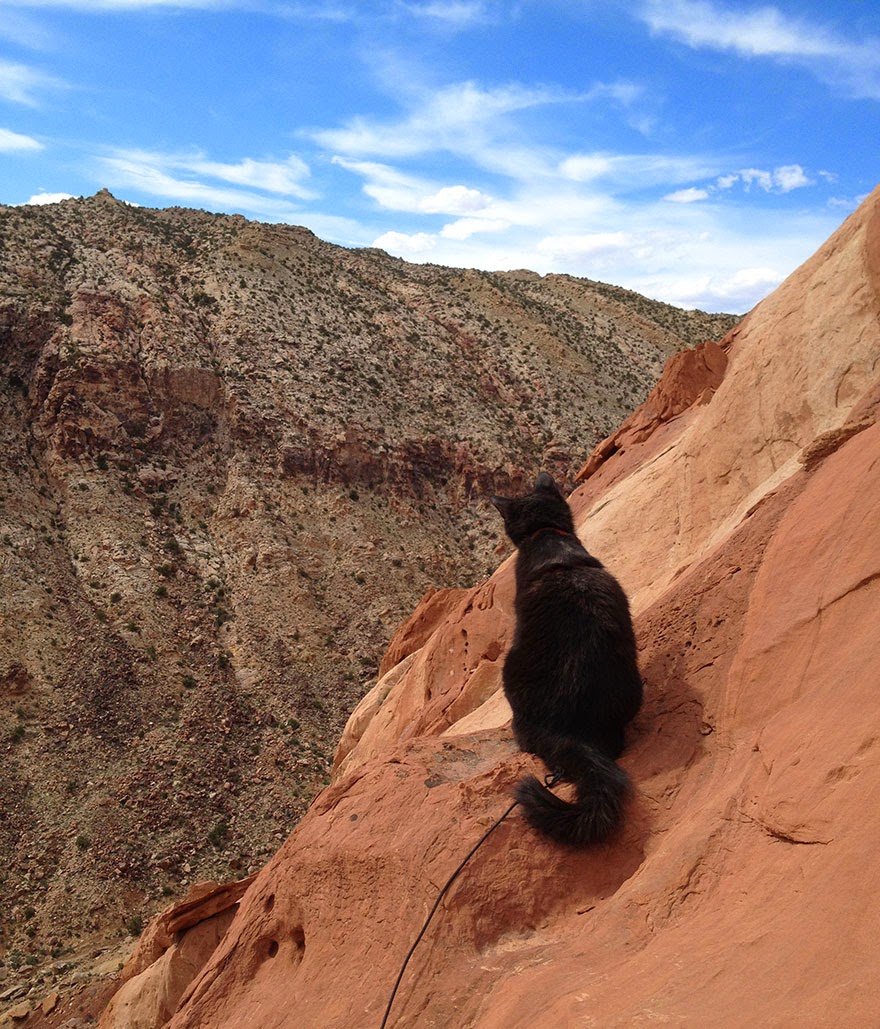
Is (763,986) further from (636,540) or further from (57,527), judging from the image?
(57,527)

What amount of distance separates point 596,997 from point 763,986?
823 millimetres

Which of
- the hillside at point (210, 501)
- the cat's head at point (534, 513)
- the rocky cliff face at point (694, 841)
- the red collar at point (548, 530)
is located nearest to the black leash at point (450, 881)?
the rocky cliff face at point (694, 841)

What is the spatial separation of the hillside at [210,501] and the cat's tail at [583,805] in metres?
20.3

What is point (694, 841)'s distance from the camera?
438 centimetres

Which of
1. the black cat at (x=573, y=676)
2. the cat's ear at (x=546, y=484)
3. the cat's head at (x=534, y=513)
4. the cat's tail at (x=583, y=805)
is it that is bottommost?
the cat's tail at (x=583, y=805)

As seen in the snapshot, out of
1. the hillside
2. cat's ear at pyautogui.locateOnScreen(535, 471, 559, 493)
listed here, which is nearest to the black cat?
cat's ear at pyautogui.locateOnScreen(535, 471, 559, 493)

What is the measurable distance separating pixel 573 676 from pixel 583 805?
0.94 m

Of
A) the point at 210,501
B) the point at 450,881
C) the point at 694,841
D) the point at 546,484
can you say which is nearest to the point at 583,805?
the point at 694,841

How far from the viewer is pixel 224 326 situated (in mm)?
49031

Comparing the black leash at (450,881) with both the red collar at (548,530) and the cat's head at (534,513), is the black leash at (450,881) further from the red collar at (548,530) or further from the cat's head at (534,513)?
the cat's head at (534,513)

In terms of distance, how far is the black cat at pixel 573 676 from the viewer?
17.4 feet

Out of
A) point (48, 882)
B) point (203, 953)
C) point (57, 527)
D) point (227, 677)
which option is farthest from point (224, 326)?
point (203, 953)

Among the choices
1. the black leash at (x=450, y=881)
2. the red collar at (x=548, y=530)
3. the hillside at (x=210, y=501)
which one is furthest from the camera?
the hillside at (x=210, y=501)

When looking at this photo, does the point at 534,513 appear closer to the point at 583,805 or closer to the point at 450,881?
the point at 583,805
